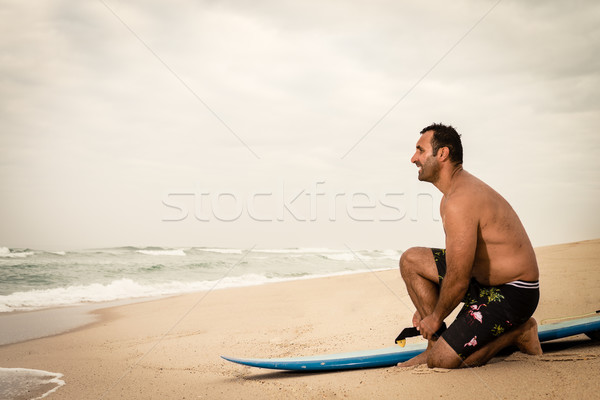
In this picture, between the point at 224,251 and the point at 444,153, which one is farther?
the point at 224,251

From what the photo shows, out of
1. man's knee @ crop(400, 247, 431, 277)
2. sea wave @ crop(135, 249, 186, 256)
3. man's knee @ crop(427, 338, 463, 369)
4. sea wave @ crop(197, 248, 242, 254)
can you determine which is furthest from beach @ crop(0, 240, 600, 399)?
sea wave @ crop(197, 248, 242, 254)

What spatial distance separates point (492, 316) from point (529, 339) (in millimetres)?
399

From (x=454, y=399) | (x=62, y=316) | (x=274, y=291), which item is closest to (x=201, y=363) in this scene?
(x=454, y=399)

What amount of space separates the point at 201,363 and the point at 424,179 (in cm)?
219

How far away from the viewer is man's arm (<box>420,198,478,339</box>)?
6.65 ft

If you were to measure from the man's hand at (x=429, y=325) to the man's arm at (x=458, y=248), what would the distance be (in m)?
0.12

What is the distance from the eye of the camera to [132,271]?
12.9 meters

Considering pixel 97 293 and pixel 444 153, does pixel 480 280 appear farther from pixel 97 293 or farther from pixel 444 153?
pixel 97 293

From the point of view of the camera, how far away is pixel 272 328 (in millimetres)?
4562

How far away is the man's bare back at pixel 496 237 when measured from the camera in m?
2.10

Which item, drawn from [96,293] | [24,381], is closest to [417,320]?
[24,381]

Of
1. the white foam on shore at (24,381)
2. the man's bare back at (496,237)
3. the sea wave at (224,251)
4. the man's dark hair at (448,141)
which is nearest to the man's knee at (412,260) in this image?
the man's bare back at (496,237)

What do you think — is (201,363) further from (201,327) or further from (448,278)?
(448,278)

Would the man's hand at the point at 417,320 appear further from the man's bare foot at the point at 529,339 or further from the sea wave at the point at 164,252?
the sea wave at the point at 164,252
